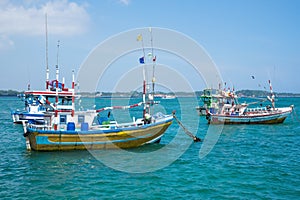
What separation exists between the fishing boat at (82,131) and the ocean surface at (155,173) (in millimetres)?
708

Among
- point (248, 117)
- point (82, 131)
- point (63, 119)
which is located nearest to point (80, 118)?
point (63, 119)

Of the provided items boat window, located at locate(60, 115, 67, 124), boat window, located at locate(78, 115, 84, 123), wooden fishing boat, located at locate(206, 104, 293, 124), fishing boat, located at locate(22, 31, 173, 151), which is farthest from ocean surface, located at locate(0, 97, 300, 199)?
wooden fishing boat, located at locate(206, 104, 293, 124)

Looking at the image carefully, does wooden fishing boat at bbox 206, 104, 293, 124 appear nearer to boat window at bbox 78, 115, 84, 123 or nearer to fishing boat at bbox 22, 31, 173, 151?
fishing boat at bbox 22, 31, 173, 151

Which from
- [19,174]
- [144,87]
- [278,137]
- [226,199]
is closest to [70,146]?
[19,174]

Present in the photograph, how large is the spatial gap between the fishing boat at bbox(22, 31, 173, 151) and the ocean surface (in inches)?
27.9

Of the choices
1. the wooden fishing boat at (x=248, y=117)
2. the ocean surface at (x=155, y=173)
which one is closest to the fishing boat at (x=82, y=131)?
the ocean surface at (x=155, y=173)

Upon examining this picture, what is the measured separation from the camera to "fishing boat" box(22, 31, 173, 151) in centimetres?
2320

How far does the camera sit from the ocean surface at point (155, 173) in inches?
609

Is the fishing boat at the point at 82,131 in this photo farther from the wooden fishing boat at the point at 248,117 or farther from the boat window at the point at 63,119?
the wooden fishing boat at the point at 248,117

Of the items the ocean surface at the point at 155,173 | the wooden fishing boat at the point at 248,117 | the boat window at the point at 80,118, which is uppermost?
the boat window at the point at 80,118

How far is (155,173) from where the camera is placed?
1892 centimetres

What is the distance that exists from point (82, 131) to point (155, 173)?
7296mm

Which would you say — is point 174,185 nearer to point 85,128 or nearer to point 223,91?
point 85,128

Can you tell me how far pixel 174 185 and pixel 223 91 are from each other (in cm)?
4133
